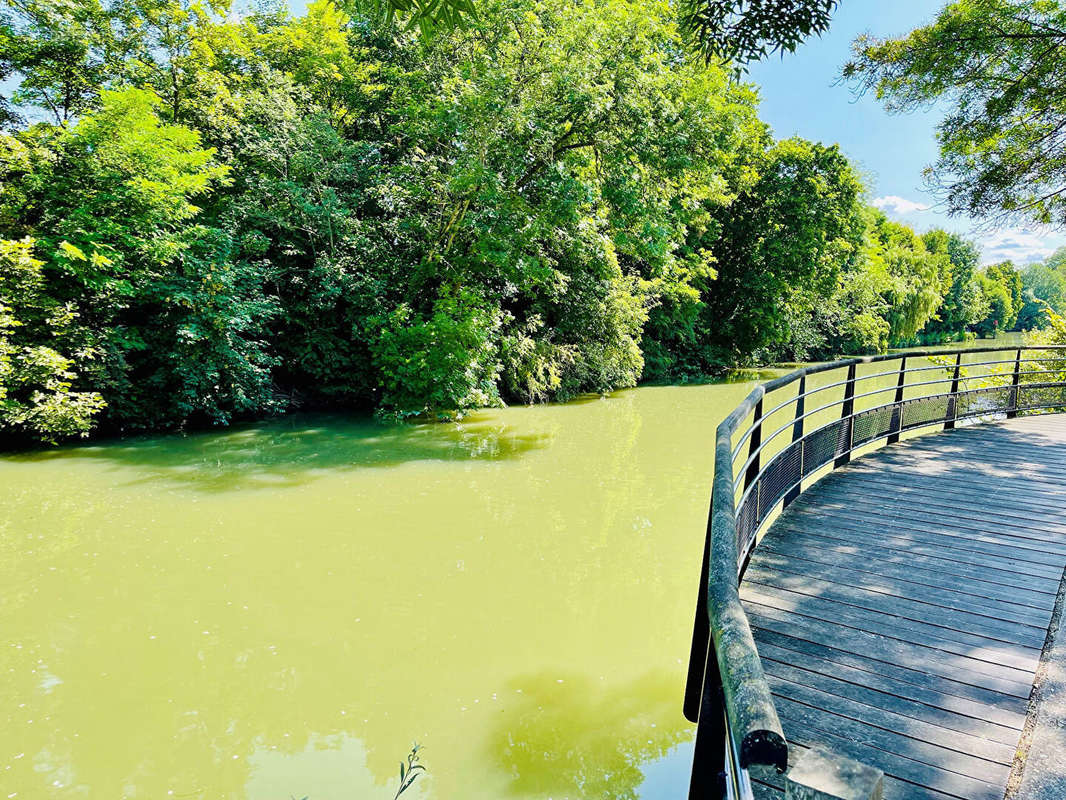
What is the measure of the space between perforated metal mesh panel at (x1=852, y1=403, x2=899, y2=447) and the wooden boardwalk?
0.47 metres

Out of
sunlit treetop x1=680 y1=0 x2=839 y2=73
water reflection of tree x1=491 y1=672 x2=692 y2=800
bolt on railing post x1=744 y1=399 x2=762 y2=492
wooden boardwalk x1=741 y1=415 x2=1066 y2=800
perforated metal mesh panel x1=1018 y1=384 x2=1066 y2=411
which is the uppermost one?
sunlit treetop x1=680 y1=0 x2=839 y2=73

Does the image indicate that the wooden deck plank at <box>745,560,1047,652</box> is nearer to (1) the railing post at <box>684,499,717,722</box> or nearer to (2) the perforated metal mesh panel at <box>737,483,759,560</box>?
(2) the perforated metal mesh panel at <box>737,483,759,560</box>

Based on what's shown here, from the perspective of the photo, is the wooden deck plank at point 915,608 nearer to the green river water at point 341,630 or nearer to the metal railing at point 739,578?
the metal railing at point 739,578

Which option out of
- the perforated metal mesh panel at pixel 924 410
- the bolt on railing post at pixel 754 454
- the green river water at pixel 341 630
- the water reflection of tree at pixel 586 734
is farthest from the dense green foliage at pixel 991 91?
the water reflection of tree at pixel 586 734

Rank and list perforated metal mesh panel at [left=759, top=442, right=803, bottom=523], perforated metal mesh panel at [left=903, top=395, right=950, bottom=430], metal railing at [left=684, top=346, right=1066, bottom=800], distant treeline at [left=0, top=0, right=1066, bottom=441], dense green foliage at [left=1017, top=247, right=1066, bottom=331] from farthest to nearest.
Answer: dense green foliage at [left=1017, top=247, right=1066, bottom=331], distant treeline at [left=0, top=0, right=1066, bottom=441], perforated metal mesh panel at [left=903, top=395, right=950, bottom=430], perforated metal mesh panel at [left=759, top=442, right=803, bottom=523], metal railing at [left=684, top=346, right=1066, bottom=800]

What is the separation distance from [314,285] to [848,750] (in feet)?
44.0

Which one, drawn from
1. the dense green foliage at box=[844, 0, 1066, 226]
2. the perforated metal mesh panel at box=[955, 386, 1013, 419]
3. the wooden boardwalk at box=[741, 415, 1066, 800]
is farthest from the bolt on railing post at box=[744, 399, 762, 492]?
the dense green foliage at box=[844, 0, 1066, 226]

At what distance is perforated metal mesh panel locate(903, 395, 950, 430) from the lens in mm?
6586

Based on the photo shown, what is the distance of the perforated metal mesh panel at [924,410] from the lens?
659 centimetres

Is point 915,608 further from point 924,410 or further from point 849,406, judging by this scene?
point 924,410

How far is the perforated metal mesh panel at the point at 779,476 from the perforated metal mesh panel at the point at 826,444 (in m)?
0.15

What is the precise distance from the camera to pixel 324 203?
1291cm

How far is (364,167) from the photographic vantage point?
1405 cm

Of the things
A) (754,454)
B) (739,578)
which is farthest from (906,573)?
(739,578)
